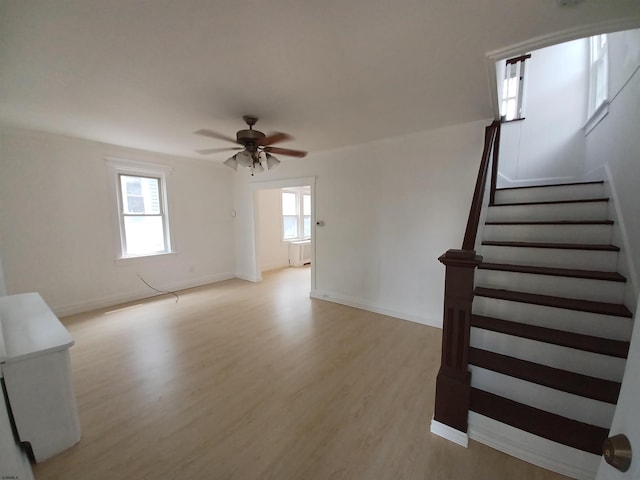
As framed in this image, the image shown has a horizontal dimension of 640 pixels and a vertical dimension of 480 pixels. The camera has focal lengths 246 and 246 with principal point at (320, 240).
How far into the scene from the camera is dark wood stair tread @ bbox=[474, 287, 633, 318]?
1.61m

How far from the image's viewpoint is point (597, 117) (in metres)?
2.63

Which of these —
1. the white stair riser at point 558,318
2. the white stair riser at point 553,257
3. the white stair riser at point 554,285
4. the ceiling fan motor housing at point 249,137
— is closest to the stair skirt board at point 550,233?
the white stair riser at point 553,257

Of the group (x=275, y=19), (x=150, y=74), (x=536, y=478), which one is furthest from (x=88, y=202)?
(x=536, y=478)

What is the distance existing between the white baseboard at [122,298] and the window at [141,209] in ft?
2.12

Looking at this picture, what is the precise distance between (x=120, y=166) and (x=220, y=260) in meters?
2.40

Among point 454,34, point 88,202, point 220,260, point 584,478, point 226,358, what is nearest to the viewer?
point 584,478

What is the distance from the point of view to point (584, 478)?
1320mm

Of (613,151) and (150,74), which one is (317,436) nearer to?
(150,74)

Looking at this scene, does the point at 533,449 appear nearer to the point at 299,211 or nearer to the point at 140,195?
the point at 140,195

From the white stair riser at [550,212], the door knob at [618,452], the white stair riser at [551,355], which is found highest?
the white stair riser at [550,212]

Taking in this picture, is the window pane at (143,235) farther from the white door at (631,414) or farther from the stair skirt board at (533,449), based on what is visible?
the white door at (631,414)

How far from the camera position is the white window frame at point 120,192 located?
12.5 feet

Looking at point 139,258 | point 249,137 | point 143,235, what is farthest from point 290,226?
point 249,137

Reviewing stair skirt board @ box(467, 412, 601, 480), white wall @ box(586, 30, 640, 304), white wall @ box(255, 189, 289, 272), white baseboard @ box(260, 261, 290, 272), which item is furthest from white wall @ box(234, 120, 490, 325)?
white baseboard @ box(260, 261, 290, 272)
